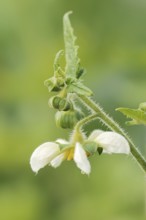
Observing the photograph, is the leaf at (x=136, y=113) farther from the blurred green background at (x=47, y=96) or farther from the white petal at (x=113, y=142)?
the blurred green background at (x=47, y=96)

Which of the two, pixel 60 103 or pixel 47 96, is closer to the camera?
pixel 60 103

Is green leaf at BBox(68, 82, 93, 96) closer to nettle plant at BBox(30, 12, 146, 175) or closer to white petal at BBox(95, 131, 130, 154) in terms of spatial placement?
nettle plant at BBox(30, 12, 146, 175)

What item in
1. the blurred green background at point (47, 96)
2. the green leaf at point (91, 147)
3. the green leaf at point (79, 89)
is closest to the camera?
the green leaf at point (79, 89)

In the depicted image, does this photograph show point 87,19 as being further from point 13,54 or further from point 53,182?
point 53,182

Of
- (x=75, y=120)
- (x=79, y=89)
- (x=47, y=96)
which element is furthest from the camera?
(x=47, y=96)

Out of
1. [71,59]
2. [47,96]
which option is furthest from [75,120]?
[47,96]

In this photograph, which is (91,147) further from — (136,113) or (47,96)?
(47,96)

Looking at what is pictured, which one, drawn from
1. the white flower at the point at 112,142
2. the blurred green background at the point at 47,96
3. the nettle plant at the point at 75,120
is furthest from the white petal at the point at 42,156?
the blurred green background at the point at 47,96
